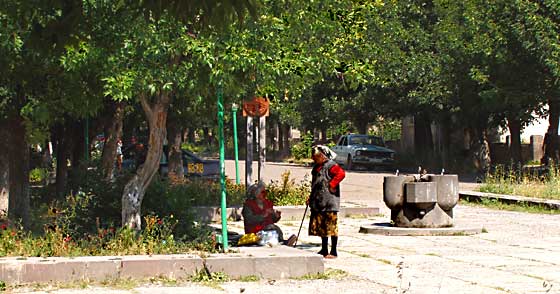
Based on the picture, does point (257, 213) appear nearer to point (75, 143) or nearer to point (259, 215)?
point (259, 215)

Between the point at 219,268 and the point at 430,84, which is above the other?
the point at 430,84

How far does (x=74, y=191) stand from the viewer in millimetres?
23328

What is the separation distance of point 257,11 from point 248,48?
5732 mm

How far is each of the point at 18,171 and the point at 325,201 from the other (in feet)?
24.6

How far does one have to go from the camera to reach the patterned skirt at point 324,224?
13.7m

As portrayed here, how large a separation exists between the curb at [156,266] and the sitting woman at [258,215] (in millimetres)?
1996

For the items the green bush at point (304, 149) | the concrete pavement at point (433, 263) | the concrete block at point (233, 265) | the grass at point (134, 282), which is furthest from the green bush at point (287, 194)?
the green bush at point (304, 149)

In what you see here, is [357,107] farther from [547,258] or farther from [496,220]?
[547,258]

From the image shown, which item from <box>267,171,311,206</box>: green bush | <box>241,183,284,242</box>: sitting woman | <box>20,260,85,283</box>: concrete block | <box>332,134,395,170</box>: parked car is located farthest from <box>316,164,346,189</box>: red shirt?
<box>332,134,395,170</box>: parked car

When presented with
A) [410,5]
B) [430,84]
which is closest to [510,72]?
[430,84]

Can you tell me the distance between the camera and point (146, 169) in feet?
44.8

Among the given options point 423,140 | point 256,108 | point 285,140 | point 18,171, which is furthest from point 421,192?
point 285,140

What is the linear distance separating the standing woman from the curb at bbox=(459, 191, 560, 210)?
9.67m

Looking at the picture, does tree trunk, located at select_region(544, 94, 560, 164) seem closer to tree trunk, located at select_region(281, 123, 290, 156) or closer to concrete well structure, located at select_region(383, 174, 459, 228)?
concrete well structure, located at select_region(383, 174, 459, 228)
